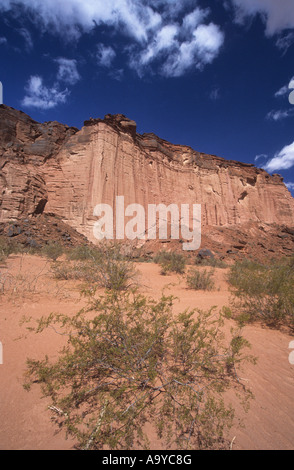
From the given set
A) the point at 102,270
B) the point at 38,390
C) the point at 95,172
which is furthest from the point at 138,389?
the point at 95,172

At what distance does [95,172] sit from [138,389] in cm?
2077

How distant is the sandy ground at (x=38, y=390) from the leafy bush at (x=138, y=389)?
100 millimetres

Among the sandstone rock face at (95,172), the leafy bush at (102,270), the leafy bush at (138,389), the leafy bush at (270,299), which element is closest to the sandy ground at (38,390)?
the leafy bush at (138,389)

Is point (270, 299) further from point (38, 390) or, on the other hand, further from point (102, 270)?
point (38, 390)

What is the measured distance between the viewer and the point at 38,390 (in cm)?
183

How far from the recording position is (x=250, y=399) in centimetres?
189

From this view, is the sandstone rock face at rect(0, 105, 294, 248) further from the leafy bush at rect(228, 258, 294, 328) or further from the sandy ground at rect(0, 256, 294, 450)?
the leafy bush at rect(228, 258, 294, 328)

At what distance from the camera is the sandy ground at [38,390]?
4.77 feet

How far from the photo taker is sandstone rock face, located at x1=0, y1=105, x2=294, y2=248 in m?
19.1

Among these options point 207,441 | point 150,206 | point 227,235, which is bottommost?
point 207,441

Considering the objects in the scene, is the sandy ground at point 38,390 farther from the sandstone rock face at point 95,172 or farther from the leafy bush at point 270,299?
the sandstone rock face at point 95,172

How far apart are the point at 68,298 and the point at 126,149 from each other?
2230cm

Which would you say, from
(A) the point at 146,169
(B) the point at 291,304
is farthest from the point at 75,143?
(B) the point at 291,304

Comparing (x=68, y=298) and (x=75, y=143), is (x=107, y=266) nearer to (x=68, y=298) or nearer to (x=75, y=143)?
(x=68, y=298)
